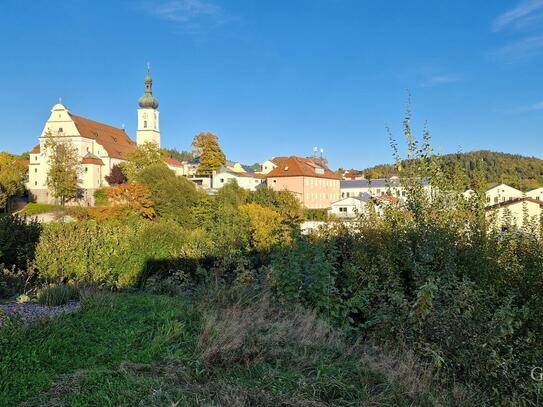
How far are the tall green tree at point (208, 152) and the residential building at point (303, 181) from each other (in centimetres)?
879

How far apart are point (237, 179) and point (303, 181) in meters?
11.2

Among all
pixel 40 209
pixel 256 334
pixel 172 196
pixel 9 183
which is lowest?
pixel 256 334

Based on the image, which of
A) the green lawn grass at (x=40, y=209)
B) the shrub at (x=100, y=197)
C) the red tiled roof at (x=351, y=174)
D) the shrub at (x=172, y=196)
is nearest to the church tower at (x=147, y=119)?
the shrub at (x=100, y=197)

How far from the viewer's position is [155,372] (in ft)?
13.0

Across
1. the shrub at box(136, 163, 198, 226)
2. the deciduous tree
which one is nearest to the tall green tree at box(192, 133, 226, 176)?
the deciduous tree

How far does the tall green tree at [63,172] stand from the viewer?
178 ft

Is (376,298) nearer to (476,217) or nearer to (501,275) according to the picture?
(501,275)

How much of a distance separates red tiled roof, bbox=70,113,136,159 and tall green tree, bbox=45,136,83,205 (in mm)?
9475

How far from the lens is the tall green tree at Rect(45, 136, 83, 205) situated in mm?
54312

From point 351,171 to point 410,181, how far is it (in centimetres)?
11883

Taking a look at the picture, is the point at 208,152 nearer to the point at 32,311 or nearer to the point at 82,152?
the point at 82,152

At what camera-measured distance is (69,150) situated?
57.4 m

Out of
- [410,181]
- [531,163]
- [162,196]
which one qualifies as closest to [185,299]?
[410,181]

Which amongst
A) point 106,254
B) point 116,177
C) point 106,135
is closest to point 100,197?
point 116,177
